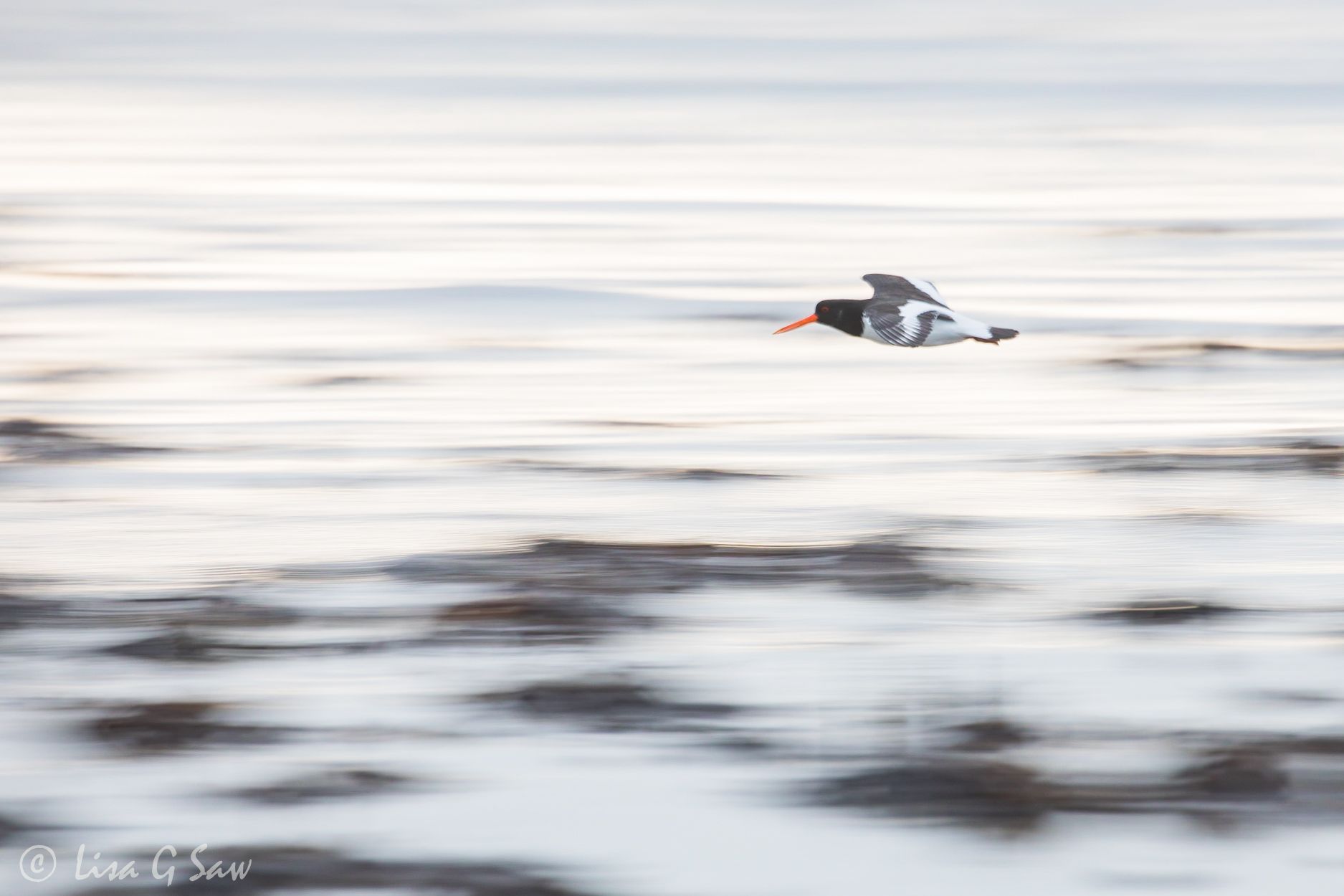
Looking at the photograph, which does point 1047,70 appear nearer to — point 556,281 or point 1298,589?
point 556,281

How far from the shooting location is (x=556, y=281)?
38.0 feet

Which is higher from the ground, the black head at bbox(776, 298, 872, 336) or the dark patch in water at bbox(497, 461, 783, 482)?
the black head at bbox(776, 298, 872, 336)

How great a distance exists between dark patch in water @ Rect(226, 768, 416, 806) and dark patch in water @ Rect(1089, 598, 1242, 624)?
214 centimetres

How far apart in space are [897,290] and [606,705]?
4.09 m

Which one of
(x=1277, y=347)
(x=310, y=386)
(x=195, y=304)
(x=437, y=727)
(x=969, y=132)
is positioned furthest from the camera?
(x=969, y=132)

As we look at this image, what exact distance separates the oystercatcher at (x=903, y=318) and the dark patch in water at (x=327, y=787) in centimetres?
397

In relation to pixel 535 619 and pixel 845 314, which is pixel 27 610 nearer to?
pixel 535 619

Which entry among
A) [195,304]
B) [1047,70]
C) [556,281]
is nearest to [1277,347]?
[556,281]

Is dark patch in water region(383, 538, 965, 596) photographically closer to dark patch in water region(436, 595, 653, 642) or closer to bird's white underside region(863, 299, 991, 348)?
dark patch in water region(436, 595, 653, 642)

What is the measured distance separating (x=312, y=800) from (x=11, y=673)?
1160 millimetres

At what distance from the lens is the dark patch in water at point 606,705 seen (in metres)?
4.88

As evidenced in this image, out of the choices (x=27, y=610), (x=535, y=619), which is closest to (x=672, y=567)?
(x=535, y=619)

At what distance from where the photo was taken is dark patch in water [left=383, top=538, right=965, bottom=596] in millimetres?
5980

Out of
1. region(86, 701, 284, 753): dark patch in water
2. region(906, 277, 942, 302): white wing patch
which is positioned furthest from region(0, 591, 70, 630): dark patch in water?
region(906, 277, 942, 302): white wing patch
